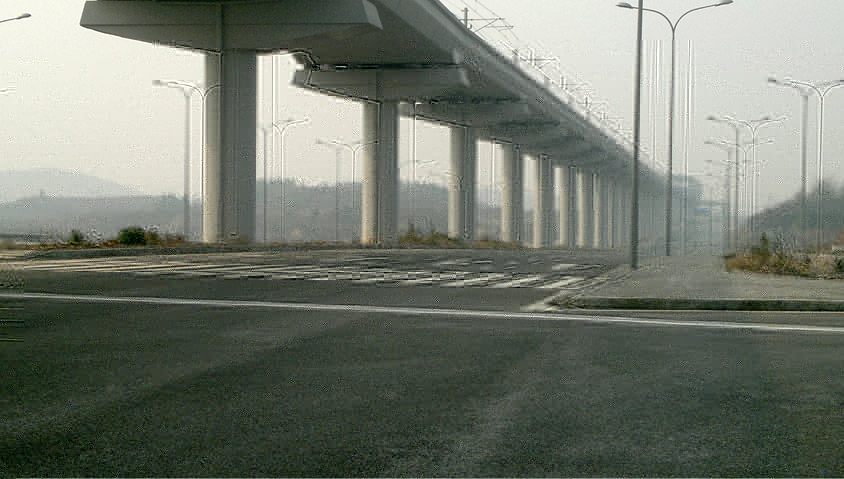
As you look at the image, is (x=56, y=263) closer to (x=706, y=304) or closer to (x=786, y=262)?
(x=706, y=304)

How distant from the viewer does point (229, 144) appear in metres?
44.5

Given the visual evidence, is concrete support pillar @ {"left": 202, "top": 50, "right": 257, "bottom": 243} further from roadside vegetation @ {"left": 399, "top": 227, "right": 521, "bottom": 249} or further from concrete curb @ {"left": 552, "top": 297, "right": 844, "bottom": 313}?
concrete curb @ {"left": 552, "top": 297, "right": 844, "bottom": 313}

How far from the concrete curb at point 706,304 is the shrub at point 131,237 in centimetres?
2535

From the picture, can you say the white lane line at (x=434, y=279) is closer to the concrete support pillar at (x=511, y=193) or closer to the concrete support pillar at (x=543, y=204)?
the concrete support pillar at (x=511, y=193)

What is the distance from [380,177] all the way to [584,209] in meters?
69.4

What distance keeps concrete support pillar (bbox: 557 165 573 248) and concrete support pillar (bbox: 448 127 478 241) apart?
32663 mm

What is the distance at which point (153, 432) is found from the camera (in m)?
5.89

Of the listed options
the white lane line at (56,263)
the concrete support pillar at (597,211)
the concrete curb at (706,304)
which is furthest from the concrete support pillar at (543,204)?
the concrete curb at (706,304)

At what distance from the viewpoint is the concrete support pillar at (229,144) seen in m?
44.5

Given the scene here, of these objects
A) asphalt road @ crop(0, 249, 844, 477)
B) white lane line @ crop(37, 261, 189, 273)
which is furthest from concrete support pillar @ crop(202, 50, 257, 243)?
asphalt road @ crop(0, 249, 844, 477)

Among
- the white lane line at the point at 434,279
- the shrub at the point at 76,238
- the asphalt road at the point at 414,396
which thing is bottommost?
the asphalt road at the point at 414,396

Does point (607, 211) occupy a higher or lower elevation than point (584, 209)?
higher

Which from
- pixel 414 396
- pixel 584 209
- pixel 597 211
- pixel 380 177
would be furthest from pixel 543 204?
pixel 414 396

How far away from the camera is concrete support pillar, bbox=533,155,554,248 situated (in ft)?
341
